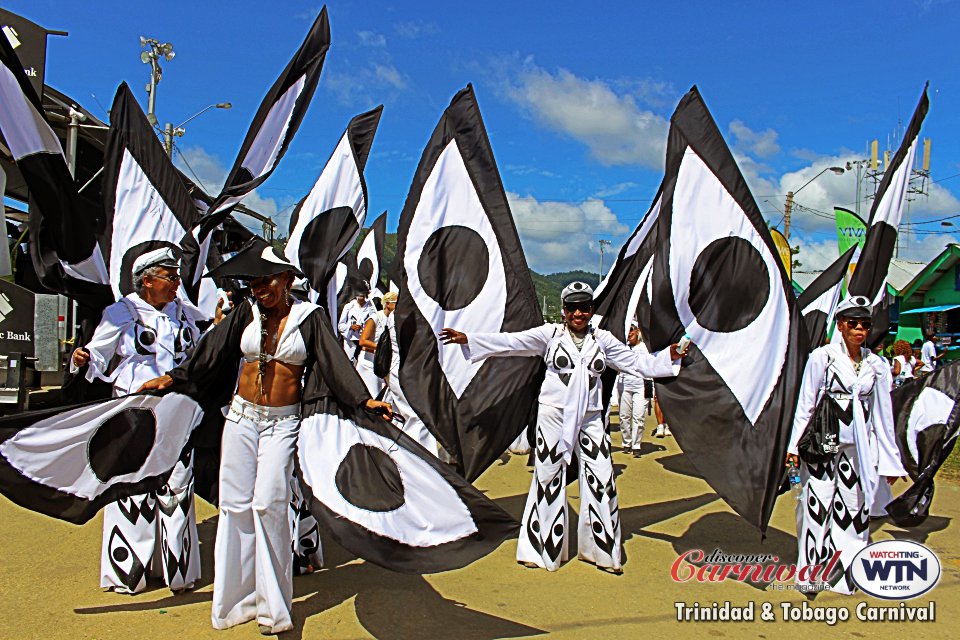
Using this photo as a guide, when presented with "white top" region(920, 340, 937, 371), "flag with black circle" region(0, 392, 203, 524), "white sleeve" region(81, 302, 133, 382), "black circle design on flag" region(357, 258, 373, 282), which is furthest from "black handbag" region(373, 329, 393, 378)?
"white top" region(920, 340, 937, 371)

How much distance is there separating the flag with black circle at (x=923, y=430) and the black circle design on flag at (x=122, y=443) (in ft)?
16.7

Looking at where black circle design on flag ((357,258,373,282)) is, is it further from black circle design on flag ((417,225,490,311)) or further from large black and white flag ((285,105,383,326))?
black circle design on flag ((417,225,490,311))

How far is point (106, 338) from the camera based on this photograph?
4578mm

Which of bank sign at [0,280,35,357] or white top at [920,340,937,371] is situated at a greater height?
bank sign at [0,280,35,357]

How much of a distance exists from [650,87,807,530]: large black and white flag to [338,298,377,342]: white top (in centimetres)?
613

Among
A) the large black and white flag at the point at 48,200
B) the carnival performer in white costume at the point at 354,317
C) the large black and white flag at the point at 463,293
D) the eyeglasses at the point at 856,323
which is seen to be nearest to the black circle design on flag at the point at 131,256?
the large black and white flag at the point at 48,200

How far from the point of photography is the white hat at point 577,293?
524 cm

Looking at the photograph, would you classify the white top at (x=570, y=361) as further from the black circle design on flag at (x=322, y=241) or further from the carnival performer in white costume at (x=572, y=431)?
the black circle design on flag at (x=322, y=241)

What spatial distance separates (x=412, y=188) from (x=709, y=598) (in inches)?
148

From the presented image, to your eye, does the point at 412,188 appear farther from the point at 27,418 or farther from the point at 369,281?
the point at 369,281

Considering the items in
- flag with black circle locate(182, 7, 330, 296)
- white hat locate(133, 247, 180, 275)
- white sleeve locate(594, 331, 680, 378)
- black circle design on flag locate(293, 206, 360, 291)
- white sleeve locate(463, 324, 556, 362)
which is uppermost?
flag with black circle locate(182, 7, 330, 296)

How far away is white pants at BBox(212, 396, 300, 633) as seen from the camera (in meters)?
3.85

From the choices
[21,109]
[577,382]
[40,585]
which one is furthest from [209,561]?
[21,109]

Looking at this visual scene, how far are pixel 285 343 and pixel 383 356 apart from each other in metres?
3.48
